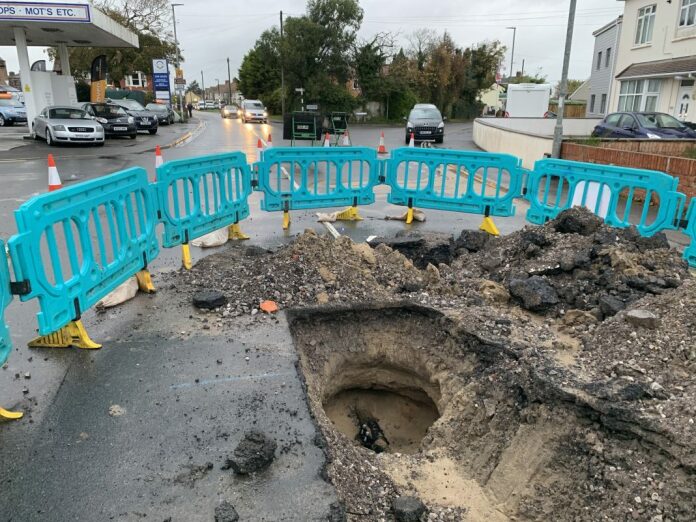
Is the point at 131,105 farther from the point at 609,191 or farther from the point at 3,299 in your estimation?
the point at 3,299

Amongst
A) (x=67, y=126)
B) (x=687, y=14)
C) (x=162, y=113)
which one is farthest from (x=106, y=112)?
(x=687, y=14)

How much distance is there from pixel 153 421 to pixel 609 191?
6.74 metres

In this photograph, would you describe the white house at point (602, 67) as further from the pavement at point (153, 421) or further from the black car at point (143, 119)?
the pavement at point (153, 421)

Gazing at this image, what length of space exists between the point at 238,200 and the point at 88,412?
459cm

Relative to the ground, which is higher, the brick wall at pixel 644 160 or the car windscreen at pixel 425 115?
the car windscreen at pixel 425 115

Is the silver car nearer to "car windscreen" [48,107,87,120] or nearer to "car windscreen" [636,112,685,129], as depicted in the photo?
"car windscreen" [48,107,87,120]

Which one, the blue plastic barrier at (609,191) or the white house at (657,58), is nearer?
the blue plastic barrier at (609,191)

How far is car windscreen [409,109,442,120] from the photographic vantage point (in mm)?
26562

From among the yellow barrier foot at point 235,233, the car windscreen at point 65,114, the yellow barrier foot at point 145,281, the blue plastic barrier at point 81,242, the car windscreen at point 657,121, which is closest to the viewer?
the blue plastic barrier at point 81,242

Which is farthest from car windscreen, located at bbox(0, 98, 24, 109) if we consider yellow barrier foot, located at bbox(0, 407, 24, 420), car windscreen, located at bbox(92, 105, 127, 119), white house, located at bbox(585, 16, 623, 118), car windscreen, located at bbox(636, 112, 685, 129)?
white house, located at bbox(585, 16, 623, 118)

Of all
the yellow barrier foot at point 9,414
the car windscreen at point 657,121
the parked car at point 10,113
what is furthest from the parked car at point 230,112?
the yellow barrier foot at point 9,414

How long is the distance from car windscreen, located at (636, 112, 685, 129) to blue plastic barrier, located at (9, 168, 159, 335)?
17.5 metres

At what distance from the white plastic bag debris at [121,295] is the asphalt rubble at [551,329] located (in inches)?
16.2

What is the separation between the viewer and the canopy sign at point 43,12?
833 inches
